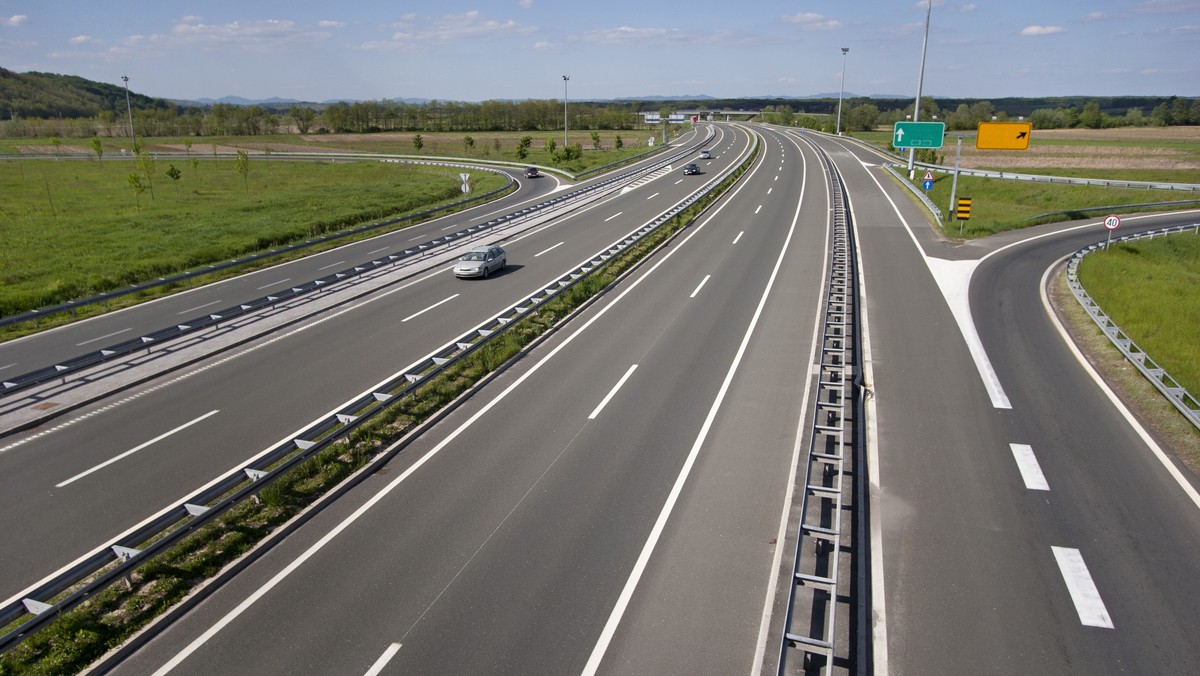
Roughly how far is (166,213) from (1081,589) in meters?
56.1

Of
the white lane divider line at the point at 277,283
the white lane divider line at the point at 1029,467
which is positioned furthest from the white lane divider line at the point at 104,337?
the white lane divider line at the point at 1029,467

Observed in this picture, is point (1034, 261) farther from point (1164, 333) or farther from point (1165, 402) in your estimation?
point (1165, 402)

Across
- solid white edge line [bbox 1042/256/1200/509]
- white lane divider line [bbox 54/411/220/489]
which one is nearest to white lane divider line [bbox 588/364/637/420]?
white lane divider line [bbox 54/411/220/489]

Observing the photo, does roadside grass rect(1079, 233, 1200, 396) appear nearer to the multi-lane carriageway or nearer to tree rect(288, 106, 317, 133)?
the multi-lane carriageway

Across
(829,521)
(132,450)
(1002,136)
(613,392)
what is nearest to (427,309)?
(613,392)

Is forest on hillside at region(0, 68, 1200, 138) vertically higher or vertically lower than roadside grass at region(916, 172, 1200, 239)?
higher

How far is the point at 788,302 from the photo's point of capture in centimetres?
2458

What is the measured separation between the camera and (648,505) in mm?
11859

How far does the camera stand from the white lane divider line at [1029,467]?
1264 centimetres

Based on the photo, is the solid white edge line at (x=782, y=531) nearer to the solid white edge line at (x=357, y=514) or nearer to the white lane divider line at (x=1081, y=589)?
the white lane divider line at (x=1081, y=589)

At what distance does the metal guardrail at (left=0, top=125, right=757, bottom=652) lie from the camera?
860 centimetres

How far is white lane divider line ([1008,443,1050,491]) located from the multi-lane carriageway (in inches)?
2.5

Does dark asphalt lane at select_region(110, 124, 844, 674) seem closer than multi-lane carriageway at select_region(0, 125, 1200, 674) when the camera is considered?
Yes

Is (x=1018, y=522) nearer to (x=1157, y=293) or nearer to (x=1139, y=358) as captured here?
(x=1139, y=358)
